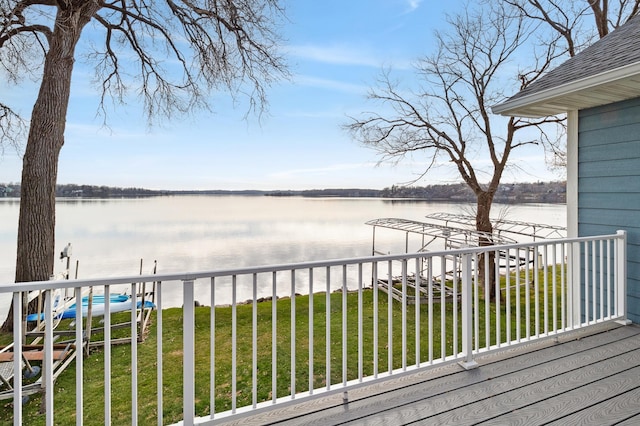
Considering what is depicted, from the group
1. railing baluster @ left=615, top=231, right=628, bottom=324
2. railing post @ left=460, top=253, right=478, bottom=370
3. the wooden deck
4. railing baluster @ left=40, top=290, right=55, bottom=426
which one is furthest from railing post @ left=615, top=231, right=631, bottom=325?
railing baluster @ left=40, top=290, right=55, bottom=426

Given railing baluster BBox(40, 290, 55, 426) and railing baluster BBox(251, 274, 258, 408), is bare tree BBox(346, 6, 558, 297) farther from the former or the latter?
railing baluster BBox(40, 290, 55, 426)

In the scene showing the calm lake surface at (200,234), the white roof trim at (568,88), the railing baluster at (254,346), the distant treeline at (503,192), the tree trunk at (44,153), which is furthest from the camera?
the calm lake surface at (200,234)

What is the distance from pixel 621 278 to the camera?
148 inches

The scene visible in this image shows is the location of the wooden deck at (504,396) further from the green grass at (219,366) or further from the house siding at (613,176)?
the house siding at (613,176)

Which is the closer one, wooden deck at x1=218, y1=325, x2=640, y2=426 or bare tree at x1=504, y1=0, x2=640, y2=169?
wooden deck at x1=218, y1=325, x2=640, y2=426

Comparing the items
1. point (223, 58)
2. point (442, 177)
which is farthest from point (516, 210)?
point (223, 58)

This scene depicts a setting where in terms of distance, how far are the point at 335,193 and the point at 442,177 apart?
9.50 metres

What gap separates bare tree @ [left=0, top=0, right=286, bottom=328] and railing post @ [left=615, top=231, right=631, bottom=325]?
6492mm

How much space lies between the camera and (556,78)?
4121 millimetres

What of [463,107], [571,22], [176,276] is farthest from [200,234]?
[176,276]

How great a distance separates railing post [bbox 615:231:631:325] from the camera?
3.72 meters

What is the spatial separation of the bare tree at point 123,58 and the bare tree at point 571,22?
7.05m

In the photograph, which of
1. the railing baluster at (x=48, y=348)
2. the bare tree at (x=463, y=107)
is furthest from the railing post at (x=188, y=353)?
the bare tree at (x=463, y=107)

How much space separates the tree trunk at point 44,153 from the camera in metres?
6.10
